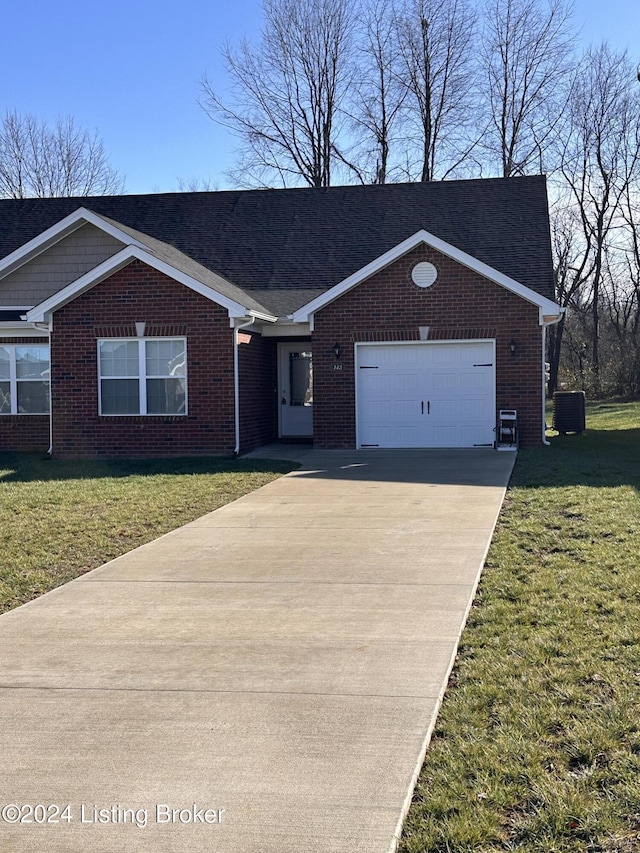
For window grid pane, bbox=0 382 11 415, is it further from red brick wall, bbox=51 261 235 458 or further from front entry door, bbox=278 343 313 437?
front entry door, bbox=278 343 313 437

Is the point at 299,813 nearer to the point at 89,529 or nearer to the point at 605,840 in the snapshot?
the point at 605,840

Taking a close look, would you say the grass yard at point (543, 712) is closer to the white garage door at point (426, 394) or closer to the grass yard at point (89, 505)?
the grass yard at point (89, 505)

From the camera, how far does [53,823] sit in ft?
12.3

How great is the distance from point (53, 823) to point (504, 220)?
2018 centimetres

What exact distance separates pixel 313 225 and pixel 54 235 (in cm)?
659

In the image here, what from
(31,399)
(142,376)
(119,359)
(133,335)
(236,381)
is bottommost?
(31,399)

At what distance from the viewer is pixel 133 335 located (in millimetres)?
17656

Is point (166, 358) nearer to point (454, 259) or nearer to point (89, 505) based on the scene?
point (454, 259)

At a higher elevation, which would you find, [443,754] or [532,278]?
[532,278]

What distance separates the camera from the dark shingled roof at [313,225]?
68.7 feet

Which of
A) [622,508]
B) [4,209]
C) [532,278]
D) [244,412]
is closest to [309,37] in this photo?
[4,209]

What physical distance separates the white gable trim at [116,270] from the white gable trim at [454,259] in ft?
5.88

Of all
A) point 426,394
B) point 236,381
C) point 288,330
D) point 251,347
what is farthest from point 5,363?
point 426,394

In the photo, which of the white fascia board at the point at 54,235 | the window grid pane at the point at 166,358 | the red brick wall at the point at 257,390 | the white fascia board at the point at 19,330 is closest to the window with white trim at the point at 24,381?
the white fascia board at the point at 19,330
